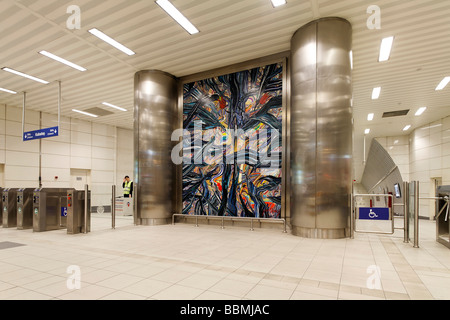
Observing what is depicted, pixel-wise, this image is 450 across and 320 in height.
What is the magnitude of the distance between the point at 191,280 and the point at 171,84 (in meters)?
7.53

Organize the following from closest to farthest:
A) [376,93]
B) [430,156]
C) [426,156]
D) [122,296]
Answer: [122,296] → [376,93] → [430,156] → [426,156]

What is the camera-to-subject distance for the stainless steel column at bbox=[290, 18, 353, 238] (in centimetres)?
615

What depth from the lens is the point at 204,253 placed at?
494 centimetres

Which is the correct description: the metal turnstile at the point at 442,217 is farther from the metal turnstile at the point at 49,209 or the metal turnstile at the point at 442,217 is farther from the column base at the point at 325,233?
the metal turnstile at the point at 49,209

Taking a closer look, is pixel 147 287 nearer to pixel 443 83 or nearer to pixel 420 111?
pixel 443 83

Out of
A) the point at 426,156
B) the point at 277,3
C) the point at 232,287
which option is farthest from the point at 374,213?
the point at 426,156

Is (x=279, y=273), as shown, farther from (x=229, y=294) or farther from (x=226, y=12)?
(x=226, y=12)

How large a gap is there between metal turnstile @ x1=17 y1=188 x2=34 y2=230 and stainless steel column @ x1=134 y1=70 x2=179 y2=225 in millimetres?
3038

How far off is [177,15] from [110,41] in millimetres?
2246

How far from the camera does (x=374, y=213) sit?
638 centimetres

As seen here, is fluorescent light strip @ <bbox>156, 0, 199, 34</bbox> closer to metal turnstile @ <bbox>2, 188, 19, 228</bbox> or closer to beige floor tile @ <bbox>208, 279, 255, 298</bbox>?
beige floor tile @ <bbox>208, 279, 255, 298</bbox>

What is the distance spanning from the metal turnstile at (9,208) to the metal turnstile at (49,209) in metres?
1.53

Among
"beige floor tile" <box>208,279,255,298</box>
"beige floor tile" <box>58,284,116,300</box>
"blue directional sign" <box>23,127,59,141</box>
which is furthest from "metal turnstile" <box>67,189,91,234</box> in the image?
"beige floor tile" <box>208,279,255,298</box>
